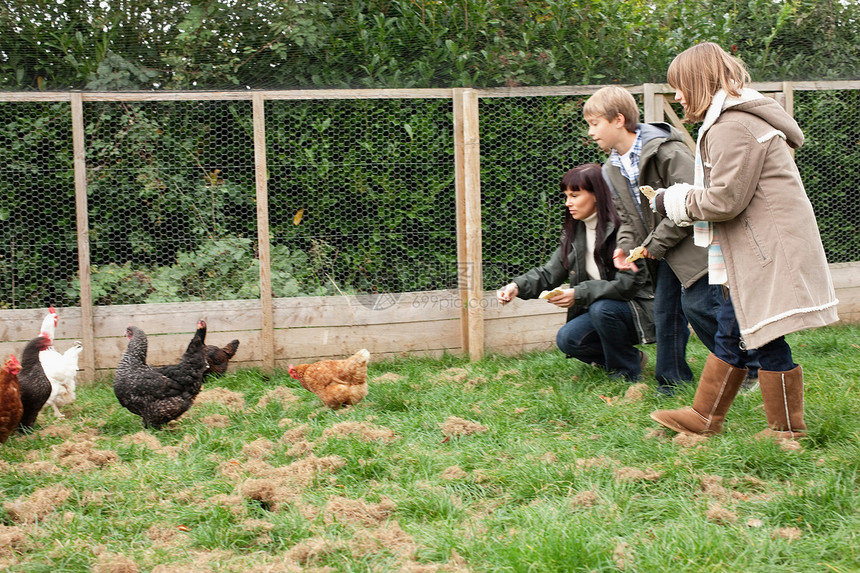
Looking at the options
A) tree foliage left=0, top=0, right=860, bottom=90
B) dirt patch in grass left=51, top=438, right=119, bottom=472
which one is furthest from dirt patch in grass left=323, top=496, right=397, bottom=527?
tree foliage left=0, top=0, right=860, bottom=90

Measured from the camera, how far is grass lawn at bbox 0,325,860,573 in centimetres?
237

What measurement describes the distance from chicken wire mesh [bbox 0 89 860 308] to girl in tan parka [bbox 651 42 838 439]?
2733 mm

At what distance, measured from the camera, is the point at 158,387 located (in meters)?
3.98

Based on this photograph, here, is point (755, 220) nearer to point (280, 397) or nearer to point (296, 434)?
point (296, 434)

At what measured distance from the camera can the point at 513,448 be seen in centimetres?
340

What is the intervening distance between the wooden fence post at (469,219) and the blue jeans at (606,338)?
111 centimetres

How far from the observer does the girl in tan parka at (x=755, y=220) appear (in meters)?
2.95

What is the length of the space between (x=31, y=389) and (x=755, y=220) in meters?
3.65

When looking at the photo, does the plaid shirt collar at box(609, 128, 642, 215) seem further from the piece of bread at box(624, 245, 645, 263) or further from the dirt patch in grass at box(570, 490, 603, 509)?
the dirt patch in grass at box(570, 490, 603, 509)

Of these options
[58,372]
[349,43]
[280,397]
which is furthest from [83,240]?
[349,43]

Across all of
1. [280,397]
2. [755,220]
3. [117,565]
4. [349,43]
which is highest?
[349,43]

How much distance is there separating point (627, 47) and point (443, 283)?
2.40 m

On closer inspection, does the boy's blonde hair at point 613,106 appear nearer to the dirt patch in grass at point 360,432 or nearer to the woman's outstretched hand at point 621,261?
the woman's outstretched hand at point 621,261

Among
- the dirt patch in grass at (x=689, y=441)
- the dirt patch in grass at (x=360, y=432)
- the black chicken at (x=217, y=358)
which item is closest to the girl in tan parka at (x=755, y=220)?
the dirt patch in grass at (x=689, y=441)
